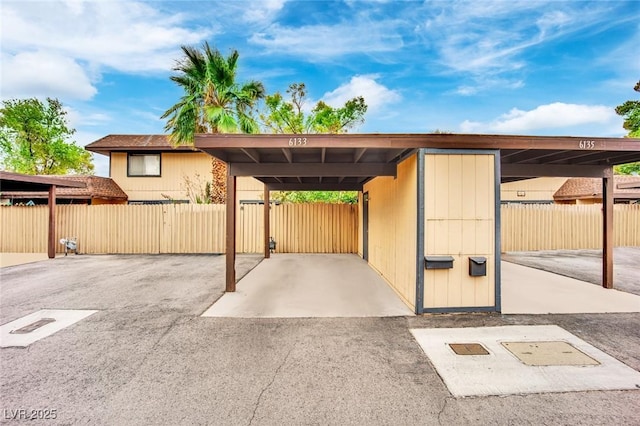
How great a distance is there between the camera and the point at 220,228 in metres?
10.8

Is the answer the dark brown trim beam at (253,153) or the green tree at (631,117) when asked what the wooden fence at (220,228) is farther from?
the green tree at (631,117)

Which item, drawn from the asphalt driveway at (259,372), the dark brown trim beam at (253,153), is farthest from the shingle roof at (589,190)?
the dark brown trim beam at (253,153)

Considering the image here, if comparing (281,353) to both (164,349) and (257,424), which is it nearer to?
(257,424)

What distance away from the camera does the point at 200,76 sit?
9750mm

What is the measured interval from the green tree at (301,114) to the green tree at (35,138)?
16.7 m

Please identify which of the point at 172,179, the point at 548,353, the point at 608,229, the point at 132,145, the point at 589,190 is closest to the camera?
the point at 548,353

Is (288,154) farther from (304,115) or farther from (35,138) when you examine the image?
(35,138)

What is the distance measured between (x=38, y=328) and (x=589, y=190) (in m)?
19.3

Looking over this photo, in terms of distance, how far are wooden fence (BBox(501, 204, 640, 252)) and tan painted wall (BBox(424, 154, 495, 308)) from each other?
8.88 m

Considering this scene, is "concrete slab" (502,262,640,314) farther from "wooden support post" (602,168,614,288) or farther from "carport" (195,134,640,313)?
"carport" (195,134,640,313)

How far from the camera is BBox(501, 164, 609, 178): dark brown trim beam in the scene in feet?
18.7

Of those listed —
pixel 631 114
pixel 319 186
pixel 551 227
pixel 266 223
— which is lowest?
pixel 551 227

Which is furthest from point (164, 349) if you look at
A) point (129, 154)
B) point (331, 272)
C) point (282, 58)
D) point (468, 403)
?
point (282, 58)

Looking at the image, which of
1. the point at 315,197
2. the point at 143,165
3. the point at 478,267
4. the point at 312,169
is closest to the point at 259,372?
the point at 478,267
